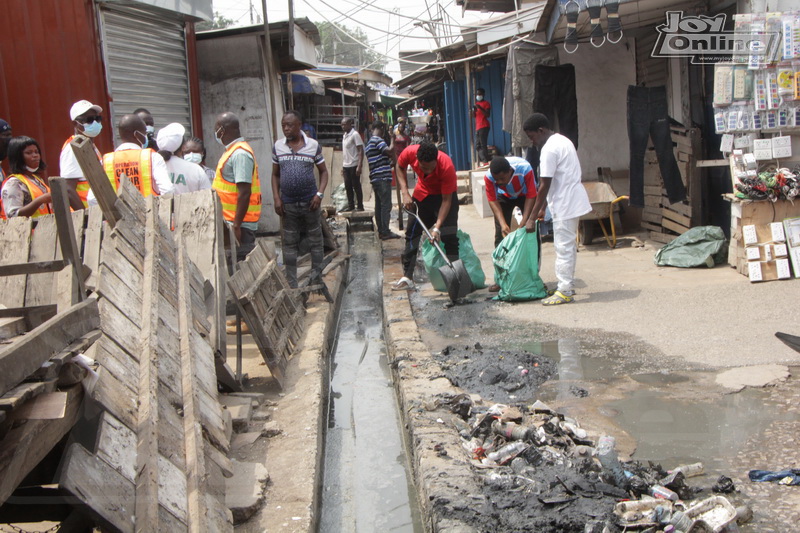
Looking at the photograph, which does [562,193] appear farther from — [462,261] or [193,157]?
[193,157]

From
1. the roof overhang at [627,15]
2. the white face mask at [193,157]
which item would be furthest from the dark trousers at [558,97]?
the white face mask at [193,157]

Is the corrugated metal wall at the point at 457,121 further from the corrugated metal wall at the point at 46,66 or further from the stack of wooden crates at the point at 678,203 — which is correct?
the corrugated metal wall at the point at 46,66

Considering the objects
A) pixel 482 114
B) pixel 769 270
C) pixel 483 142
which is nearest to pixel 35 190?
pixel 769 270

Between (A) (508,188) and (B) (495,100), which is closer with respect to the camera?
(A) (508,188)

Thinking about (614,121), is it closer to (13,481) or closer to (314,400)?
(314,400)

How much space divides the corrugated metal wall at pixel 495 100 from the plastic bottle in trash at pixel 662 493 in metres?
12.6

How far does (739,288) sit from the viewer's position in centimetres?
689

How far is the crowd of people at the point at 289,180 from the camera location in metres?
5.10

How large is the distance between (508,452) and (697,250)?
5.11m

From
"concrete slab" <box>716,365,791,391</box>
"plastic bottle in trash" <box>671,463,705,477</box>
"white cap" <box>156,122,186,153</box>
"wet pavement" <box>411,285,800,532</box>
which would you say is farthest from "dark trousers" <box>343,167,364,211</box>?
"plastic bottle in trash" <box>671,463,705,477</box>

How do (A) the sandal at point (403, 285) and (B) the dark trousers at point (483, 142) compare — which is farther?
(B) the dark trousers at point (483, 142)

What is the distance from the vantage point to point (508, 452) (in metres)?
3.87

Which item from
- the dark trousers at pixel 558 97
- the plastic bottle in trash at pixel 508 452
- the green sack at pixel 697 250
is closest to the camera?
the plastic bottle in trash at pixel 508 452

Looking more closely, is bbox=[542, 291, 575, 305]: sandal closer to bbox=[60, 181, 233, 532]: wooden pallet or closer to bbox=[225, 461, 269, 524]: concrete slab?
bbox=[60, 181, 233, 532]: wooden pallet
